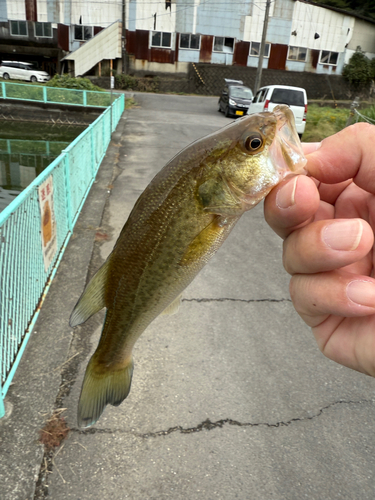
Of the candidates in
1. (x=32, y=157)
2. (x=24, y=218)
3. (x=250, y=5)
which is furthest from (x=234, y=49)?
(x=24, y=218)

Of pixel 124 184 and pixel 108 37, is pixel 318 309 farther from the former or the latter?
pixel 108 37

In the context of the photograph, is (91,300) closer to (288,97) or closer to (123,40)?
(288,97)

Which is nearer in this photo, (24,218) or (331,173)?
(331,173)

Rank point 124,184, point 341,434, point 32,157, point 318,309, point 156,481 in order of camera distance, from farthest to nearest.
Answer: point 32,157
point 124,184
point 341,434
point 156,481
point 318,309

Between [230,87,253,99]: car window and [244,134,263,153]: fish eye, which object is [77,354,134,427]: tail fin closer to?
[244,134,263,153]: fish eye

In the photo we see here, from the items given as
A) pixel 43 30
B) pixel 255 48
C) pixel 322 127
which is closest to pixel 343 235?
pixel 322 127

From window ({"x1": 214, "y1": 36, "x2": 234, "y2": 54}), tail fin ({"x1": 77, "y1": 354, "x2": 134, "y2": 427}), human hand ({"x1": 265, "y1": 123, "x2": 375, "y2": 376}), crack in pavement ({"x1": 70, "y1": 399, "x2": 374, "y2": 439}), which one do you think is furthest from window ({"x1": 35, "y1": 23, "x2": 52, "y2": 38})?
tail fin ({"x1": 77, "y1": 354, "x2": 134, "y2": 427})
